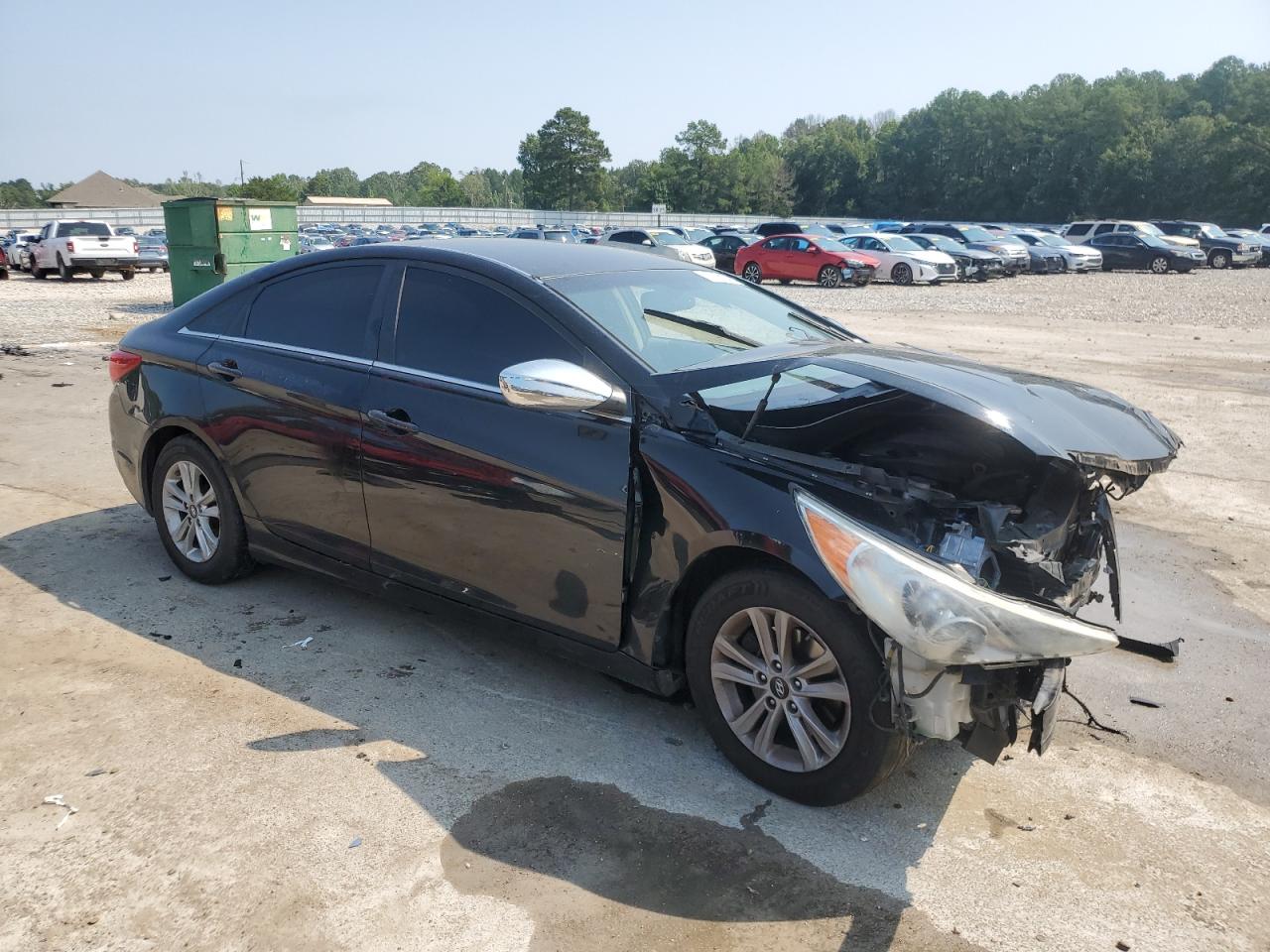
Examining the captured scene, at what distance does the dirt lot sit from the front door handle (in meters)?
0.80

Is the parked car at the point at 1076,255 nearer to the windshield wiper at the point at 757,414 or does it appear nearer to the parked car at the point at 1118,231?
the parked car at the point at 1118,231

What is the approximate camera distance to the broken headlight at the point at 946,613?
9.30 feet

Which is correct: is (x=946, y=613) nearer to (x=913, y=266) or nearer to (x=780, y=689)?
(x=780, y=689)

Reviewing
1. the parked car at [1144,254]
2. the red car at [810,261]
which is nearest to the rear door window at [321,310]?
the red car at [810,261]

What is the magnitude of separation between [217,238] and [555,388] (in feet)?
47.8

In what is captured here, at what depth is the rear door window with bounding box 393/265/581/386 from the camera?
3.91 meters

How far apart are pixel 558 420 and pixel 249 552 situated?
7.21 feet

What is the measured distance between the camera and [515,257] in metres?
4.31

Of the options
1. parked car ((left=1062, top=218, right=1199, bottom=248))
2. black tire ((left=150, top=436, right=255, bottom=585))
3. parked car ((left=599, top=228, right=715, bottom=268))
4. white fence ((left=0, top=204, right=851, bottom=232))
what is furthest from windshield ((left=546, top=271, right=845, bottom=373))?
white fence ((left=0, top=204, right=851, bottom=232))

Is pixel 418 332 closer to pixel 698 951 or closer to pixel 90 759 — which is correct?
pixel 90 759

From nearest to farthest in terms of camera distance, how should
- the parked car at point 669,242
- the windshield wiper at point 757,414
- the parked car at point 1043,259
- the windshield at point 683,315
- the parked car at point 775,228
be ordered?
the windshield wiper at point 757,414, the windshield at point 683,315, the parked car at point 669,242, the parked car at point 1043,259, the parked car at point 775,228

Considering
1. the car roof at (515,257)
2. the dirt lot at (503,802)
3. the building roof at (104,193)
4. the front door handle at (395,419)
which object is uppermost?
the building roof at (104,193)

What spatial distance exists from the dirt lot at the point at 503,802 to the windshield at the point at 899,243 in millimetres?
27294

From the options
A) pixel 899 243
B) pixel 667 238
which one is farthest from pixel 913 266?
pixel 667 238
